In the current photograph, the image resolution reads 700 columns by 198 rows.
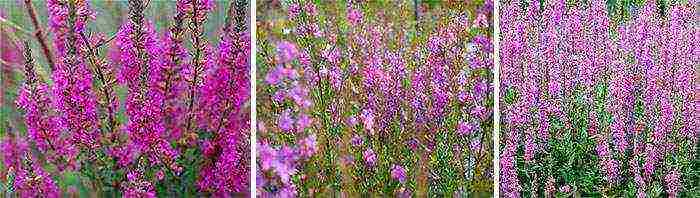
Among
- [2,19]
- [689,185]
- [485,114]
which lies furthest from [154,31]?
[689,185]

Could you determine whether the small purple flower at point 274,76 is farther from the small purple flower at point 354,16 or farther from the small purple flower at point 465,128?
the small purple flower at point 465,128

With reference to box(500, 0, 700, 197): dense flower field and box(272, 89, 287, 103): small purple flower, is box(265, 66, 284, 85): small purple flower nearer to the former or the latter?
box(272, 89, 287, 103): small purple flower

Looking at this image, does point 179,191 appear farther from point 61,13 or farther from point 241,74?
point 61,13

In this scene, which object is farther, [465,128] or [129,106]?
[465,128]

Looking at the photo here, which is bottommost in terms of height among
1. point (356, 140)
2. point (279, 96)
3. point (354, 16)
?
point (356, 140)

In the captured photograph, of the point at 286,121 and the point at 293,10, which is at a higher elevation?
the point at 293,10

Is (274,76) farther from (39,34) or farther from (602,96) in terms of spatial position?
(602,96)

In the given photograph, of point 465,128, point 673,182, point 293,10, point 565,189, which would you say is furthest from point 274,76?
point 673,182
